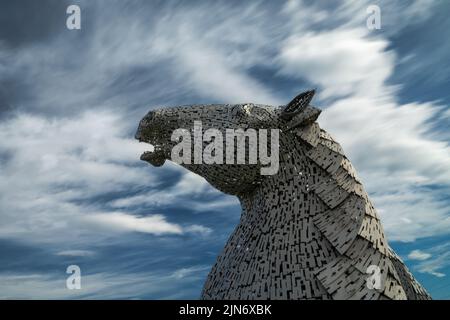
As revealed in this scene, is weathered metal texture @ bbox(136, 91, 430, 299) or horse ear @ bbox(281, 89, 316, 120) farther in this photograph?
horse ear @ bbox(281, 89, 316, 120)

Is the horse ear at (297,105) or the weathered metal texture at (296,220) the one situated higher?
the horse ear at (297,105)

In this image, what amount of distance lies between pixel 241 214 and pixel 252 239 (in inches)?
22.2

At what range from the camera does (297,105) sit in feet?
17.0

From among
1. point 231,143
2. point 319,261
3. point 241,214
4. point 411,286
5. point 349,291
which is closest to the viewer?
point 349,291

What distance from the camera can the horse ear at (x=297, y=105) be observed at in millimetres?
5109

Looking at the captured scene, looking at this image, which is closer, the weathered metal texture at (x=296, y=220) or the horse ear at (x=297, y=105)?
the weathered metal texture at (x=296, y=220)

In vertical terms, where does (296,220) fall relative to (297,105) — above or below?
below

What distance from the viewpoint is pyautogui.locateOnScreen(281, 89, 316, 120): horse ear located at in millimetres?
5109

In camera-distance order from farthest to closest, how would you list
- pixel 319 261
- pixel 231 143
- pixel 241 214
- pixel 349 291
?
pixel 241 214, pixel 231 143, pixel 319 261, pixel 349 291

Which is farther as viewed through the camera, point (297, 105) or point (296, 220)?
point (297, 105)

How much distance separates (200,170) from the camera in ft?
18.3

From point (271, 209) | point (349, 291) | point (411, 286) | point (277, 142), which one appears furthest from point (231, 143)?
point (411, 286)

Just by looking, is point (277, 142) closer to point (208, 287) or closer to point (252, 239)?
point (252, 239)
